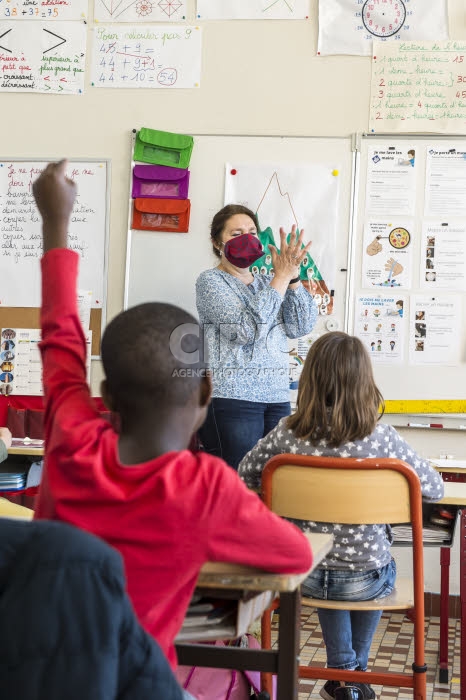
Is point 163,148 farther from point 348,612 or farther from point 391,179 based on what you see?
point 348,612

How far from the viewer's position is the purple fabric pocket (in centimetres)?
409

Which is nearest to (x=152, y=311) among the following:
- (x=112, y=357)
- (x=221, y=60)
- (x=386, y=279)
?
(x=112, y=357)

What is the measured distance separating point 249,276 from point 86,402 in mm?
2170

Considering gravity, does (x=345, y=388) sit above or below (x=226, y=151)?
below

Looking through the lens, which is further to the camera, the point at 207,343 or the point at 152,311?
the point at 207,343

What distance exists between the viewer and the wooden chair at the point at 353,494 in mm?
2057

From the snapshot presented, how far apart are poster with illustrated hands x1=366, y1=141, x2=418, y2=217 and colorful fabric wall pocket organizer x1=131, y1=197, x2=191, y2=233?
81 cm

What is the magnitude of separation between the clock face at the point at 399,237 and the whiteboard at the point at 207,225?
19cm

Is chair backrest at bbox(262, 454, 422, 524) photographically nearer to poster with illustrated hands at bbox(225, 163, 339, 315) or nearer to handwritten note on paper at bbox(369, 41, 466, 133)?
poster with illustrated hands at bbox(225, 163, 339, 315)

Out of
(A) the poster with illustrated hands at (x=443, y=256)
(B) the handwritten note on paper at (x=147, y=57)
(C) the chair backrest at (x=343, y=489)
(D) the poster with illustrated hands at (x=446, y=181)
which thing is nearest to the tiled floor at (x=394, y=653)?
(C) the chair backrest at (x=343, y=489)

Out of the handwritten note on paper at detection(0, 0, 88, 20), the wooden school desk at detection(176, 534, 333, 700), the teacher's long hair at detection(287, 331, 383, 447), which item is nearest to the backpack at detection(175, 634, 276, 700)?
the wooden school desk at detection(176, 534, 333, 700)

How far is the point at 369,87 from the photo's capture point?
3998 millimetres

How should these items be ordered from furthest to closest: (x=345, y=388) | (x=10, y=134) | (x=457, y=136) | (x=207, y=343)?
(x=10, y=134) < (x=457, y=136) < (x=207, y=343) < (x=345, y=388)

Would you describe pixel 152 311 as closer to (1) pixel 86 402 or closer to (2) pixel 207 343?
(1) pixel 86 402
